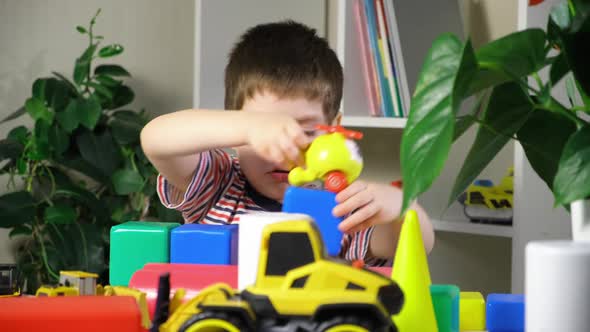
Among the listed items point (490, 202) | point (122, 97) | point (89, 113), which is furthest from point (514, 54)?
point (122, 97)

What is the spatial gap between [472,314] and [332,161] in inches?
7.5

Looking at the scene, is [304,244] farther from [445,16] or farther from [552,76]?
[445,16]

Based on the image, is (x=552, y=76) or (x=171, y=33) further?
(x=171, y=33)

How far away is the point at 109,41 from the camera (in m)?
2.19

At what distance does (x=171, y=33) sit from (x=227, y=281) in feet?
5.68

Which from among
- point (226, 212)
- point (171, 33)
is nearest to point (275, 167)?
point (226, 212)

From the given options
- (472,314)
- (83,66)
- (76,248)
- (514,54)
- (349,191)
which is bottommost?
(76,248)

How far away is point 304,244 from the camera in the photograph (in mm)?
535

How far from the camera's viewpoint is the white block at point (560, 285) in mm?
513

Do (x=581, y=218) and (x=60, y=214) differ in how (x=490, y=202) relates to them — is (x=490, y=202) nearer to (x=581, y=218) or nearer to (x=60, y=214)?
(x=60, y=214)

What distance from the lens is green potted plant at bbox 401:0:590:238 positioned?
1.63 ft

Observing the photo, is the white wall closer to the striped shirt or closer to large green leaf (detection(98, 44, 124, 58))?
large green leaf (detection(98, 44, 124, 58))

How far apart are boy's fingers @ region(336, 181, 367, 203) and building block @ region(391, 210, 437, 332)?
0.24 feet

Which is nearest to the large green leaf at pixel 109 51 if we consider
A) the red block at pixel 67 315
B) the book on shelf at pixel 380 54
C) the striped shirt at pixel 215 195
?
the book on shelf at pixel 380 54
